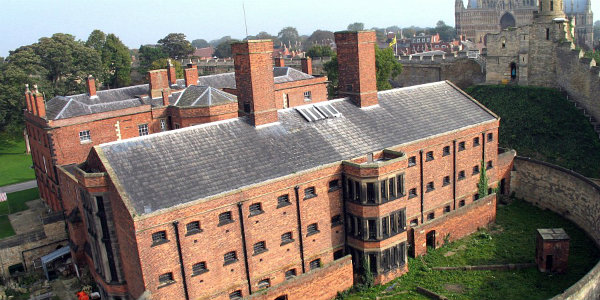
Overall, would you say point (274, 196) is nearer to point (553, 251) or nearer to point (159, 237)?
point (159, 237)

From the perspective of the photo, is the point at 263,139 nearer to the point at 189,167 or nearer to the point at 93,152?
the point at 189,167

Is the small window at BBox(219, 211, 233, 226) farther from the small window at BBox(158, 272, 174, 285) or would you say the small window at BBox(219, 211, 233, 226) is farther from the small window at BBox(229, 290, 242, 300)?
the small window at BBox(229, 290, 242, 300)

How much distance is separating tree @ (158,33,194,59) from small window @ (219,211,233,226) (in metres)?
101

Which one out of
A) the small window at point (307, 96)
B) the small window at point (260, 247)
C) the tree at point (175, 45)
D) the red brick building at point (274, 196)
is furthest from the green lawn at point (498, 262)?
the tree at point (175, 45)

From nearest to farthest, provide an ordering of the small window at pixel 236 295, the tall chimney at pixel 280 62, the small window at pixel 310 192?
the small window at pixel 236 295
the small window at pixel 310 192
the tall chimney at pixel 280 62

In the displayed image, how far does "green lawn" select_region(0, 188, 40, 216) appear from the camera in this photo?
4358 cm

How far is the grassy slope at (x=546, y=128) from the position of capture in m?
40.2

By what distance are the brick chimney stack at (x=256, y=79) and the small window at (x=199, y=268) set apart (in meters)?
8.81

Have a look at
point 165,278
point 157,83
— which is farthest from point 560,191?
point 157,83

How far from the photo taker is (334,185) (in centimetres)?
2678

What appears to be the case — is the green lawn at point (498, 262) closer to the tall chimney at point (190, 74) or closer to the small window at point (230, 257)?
the small window at point (230, 257)

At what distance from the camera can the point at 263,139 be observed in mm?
27172

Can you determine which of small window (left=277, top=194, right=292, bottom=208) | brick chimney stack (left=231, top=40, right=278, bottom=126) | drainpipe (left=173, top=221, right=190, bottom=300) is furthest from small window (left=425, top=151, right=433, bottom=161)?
drainpipe (left=173, top=221, right=190, bottom=300)

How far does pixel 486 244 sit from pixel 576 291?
10063 mm
